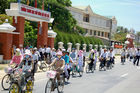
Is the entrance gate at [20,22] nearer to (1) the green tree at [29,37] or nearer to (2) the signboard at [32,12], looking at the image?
(2) the signboard at [32,12]

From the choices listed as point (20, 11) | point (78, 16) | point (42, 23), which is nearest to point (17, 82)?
point (20, 11)

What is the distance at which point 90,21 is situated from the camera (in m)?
78.3

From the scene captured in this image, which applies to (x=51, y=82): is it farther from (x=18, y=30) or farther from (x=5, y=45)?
(x=18, y=30)

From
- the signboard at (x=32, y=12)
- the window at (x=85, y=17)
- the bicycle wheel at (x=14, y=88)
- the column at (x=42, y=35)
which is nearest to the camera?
the bicycle wheel at (x=14, y=88)

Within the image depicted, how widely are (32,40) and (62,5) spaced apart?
14477mm

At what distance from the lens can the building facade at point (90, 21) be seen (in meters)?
71.6

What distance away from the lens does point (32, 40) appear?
3234cm

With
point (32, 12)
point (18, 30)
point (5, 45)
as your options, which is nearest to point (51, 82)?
point (5, 45)

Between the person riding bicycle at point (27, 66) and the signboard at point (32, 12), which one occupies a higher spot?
the signboard at point (32, 12)

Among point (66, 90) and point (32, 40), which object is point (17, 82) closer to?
point (66, 90)

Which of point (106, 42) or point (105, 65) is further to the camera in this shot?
point (106, 42)

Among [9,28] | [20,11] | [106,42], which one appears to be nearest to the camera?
[9,28]

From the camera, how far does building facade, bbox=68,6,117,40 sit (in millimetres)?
71550

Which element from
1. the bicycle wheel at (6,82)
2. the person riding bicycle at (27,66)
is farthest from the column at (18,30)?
the person riding bicycle at (27,66)
